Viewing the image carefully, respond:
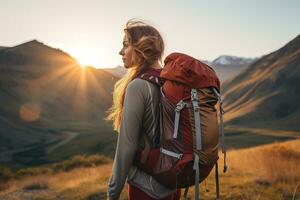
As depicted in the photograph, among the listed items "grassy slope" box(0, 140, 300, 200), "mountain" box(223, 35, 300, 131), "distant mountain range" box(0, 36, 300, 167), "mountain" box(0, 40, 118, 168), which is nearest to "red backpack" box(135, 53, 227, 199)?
"grassy slope" box(0, 140, 300, 200)

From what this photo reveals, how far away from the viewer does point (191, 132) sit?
10.3 feet

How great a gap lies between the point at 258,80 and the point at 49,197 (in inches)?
5851

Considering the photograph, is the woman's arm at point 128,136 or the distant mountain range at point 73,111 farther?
the distant mountain range at point 73,111

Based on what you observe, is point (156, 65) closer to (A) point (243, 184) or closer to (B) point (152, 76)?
(B) point (152, 76)

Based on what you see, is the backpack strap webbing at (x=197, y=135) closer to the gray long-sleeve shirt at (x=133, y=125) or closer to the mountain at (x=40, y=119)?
the gray long-sleeve shirt at (x=133, y=125)

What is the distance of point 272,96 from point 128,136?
437 ft

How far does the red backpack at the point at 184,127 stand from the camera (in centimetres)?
315

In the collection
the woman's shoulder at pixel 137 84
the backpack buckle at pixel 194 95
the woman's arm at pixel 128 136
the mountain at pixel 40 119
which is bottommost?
the mountain at pixel 40 119

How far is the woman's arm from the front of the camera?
10.8 feet

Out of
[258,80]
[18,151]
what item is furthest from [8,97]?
[258,80]

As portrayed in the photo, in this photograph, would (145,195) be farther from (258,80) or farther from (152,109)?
(258,80)

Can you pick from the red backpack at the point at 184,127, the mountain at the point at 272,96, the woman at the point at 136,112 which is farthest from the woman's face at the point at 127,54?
the mountain at the point at 272,96

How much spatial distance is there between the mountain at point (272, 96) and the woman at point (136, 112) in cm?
8957

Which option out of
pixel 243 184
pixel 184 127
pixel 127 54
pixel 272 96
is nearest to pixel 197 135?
pixel 184 127
